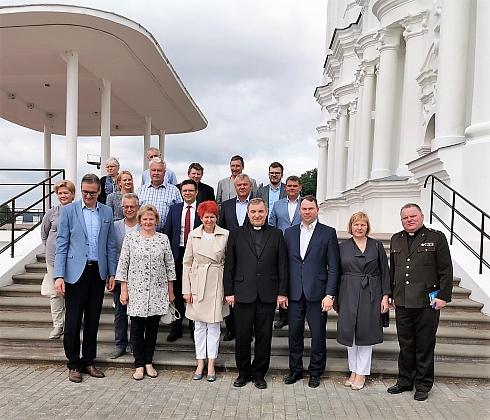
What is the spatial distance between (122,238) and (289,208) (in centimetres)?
208

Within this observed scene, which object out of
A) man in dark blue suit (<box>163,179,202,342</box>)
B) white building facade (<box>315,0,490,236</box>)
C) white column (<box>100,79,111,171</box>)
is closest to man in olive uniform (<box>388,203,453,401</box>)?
man in dark blue suit (<box>163,179,202,342</box>)

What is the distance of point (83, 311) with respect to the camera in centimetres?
499

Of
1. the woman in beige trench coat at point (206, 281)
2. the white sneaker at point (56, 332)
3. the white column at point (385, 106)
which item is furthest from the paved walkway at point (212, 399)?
the white column at point (385, 106)

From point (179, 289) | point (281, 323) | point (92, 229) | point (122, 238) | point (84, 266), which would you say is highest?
point (92, 229)

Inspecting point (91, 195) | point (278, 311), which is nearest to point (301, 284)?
point (278, 311)

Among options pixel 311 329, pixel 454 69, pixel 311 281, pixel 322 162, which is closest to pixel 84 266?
pixel 311 281

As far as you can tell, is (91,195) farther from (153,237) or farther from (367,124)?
(367,124)

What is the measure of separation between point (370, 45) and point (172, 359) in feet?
45.1

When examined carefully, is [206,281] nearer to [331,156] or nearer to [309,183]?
[331,156]

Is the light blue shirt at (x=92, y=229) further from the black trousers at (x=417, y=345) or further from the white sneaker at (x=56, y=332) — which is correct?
the black trousers at (x=417, y=345)

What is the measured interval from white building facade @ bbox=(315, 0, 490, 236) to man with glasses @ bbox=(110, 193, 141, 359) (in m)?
6.00

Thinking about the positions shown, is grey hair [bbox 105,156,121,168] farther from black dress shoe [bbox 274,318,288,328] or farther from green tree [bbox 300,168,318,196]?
green tree [bbox 300,168,318,196]

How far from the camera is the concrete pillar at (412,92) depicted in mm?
12406

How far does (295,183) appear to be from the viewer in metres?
5.56
